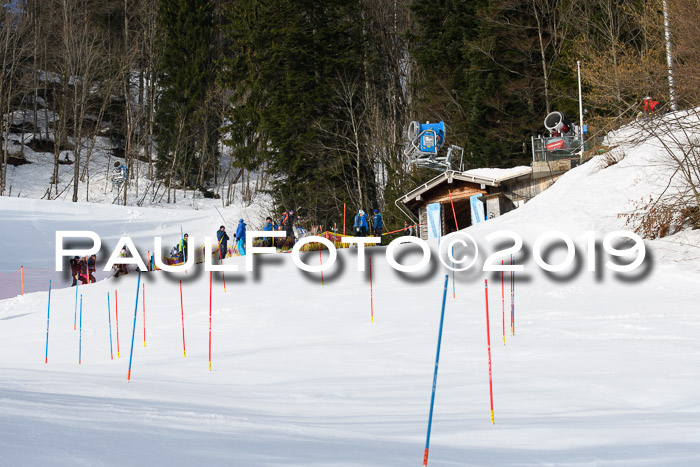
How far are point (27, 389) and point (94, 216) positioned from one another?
109 feet

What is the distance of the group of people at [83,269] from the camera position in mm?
24906

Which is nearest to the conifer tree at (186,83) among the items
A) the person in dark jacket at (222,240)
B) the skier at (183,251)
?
the skier at (183,251)

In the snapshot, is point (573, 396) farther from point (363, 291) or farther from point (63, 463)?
point (363, 291)

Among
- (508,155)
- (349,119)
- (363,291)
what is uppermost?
(349,119)

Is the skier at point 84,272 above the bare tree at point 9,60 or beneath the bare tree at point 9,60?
beneath

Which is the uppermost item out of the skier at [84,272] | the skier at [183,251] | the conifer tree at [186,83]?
the conifer tree at [186,83]

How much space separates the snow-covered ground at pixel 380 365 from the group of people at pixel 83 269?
2.06m

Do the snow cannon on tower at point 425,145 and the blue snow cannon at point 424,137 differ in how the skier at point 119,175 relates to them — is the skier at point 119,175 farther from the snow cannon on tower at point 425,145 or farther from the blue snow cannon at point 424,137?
the blue snow cannon at point 424,137

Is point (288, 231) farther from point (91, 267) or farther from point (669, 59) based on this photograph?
point (669, 59)

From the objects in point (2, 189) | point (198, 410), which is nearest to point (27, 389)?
point (198, 410)

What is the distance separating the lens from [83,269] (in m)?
25.1

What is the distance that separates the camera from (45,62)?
55.1 metres

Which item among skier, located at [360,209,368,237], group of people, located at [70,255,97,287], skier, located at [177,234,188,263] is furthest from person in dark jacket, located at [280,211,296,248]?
group of people, located at [70,255,97,287]

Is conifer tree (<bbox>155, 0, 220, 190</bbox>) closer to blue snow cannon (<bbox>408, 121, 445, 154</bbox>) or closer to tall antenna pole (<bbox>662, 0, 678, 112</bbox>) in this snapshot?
blue snow cannon (<bbox>408, 121, 445, 154</bbox>)
